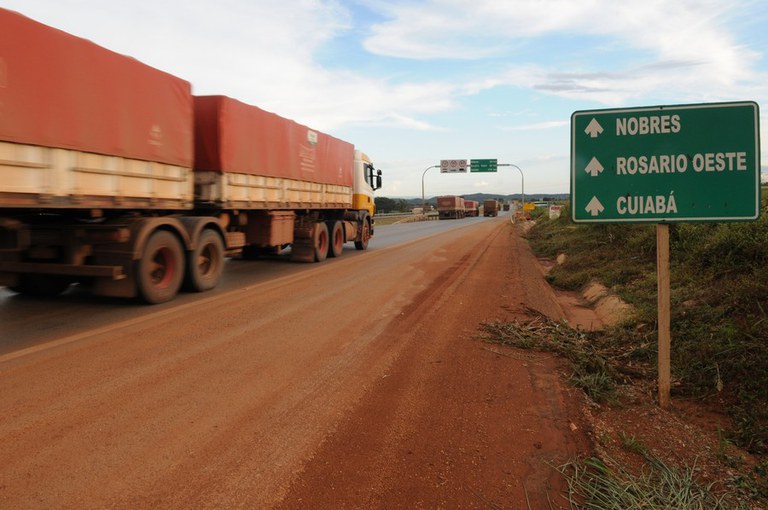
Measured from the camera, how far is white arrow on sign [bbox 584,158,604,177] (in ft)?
13.6

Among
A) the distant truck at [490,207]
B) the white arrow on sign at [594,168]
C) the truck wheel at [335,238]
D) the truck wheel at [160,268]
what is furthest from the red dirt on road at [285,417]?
the distant truck at [490,207]

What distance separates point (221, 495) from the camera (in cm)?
291

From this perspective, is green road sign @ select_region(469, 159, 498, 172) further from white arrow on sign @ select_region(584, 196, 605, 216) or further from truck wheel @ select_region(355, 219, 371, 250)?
white arrow on sign @ select_region(584, 196, 605, 216)

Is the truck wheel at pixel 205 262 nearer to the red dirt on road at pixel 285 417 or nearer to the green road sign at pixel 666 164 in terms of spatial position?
the red dirt on road at pixel 285 417

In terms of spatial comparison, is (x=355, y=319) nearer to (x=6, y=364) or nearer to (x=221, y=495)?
(x=6, y=364)

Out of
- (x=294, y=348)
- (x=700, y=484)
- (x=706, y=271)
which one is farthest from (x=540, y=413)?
(x=706, y=271)

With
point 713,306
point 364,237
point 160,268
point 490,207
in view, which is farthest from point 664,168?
point 490,207

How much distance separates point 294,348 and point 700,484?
3.91 metres

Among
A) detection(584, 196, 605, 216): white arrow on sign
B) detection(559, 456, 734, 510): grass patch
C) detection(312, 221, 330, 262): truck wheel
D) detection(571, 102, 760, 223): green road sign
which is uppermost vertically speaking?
detection(571, 102, 760, 223): green road sign

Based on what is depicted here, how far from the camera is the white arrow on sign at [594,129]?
A: 4.14 meters

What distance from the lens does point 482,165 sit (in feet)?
205

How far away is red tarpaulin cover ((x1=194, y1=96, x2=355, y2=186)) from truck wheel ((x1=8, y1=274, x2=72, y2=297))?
326 cm

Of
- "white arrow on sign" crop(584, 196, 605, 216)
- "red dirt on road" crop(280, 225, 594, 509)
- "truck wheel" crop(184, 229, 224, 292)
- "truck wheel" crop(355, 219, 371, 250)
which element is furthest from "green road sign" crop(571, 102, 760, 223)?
"truck wheel" crop(355, 219, 371, 250)

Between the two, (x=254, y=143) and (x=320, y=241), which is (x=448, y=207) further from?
(x=254, y=143)
